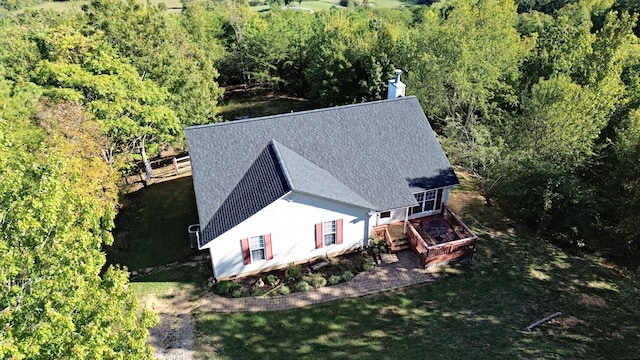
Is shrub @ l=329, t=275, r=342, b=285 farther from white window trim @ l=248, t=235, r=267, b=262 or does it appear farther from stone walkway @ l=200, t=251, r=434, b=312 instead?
white window trim @ l=248, t=235, r=267, b=262

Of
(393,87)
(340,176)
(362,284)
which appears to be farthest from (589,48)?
(362,284)

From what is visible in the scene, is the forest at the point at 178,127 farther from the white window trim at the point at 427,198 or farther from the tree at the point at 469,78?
the white window trim at the point at 427,198

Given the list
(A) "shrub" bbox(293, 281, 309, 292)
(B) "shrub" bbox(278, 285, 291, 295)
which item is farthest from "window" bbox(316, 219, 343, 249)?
(B) "shrub" bbox(278, 285, 291, 295)

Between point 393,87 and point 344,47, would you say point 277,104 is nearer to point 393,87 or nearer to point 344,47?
point 344,47

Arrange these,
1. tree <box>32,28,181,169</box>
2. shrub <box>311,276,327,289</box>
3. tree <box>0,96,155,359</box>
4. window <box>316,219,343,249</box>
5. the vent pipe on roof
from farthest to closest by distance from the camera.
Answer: the vent pipe on roof
tree <box>32,28,181,169</box>
window <box>316,219,343,249</box>
shrub <box>311,276,327,289</box>
tree <box>0,96,155,359</box>

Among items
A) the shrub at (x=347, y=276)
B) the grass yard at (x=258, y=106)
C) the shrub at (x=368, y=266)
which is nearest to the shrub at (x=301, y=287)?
the shrub at (x=347, y=276)

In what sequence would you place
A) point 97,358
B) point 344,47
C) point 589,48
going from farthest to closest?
point 344,47
point 589,48
point 97,358
